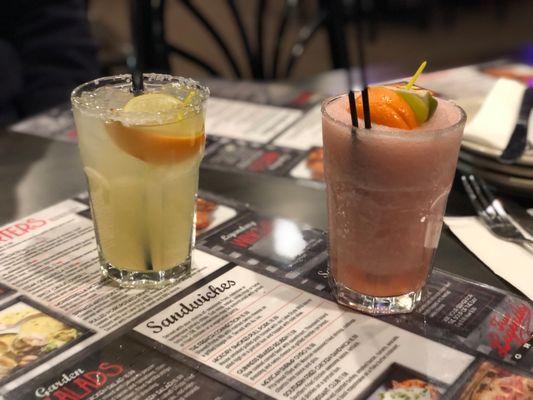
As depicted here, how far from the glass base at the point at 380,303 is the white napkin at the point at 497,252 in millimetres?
119

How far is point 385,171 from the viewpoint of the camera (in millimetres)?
650

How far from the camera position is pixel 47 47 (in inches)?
70.0

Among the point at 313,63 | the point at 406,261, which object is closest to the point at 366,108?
the point at 406,261

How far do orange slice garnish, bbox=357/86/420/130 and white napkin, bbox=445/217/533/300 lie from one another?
0.22 metres

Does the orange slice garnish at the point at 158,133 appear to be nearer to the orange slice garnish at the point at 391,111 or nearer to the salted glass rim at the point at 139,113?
the salted glass rim at the point at 139,113

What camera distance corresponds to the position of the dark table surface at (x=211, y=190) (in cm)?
81

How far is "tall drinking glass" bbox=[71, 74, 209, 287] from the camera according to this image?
70 centimetres

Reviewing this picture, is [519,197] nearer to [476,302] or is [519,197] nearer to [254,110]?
[476,302]

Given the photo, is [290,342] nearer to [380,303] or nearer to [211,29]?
[380,303]

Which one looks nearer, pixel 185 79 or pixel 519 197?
pixel 185 79

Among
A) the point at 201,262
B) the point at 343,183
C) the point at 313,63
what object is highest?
the point at 343,183

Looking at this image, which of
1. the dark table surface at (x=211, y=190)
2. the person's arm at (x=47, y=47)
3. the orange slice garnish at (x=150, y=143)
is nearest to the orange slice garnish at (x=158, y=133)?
the orange slice garnish at (x=150, y=143)

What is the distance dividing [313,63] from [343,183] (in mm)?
3816

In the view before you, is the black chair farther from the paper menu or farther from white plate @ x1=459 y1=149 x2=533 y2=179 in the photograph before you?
the paper menu
